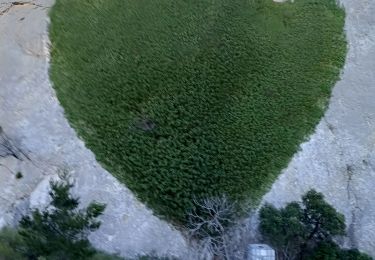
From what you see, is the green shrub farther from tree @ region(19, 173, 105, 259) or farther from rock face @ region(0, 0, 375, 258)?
rock face @ region(0, 0, 375, 258)

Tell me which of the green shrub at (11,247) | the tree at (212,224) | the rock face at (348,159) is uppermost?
the rock face at (348,159)

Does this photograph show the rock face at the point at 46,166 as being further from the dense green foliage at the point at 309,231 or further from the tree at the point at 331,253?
the tree at the point at 331,253

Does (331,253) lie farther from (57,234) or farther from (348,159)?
(57,234)

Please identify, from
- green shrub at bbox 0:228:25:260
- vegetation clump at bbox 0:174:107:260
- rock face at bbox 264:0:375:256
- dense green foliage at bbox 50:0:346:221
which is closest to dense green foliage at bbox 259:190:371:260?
rock face at bbox 264:0:375:256

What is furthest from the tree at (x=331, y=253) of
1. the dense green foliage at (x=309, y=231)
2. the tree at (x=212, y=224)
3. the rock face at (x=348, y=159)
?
the tree at (x=212, y=224)

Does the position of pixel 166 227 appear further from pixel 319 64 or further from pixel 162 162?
pixel 319 64
